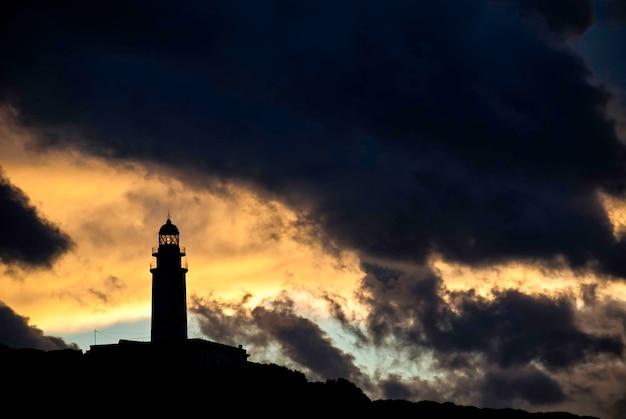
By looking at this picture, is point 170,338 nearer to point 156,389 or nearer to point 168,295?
point 168,295

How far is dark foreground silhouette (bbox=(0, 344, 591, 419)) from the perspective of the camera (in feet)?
300

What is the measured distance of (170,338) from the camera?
119688mm

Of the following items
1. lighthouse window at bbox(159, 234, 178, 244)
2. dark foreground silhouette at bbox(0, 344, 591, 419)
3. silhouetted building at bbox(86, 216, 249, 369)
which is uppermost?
lighthouse window at bbox(159, 234, 178, 244)

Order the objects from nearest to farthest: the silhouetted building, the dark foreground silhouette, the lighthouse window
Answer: the dark foreground silhouette
the silhouetted building
the lighthouse window

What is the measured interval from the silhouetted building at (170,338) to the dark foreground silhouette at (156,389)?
1.70 m

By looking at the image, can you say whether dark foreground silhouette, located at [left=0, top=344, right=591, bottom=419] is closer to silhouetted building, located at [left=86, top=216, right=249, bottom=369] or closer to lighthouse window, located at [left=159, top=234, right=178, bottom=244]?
silhouetted building, located at [left=86, top=216, right=249, bottom=369]

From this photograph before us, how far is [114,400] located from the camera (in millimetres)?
93688

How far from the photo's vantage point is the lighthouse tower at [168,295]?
12050 centimetres

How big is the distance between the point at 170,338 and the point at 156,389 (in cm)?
2291

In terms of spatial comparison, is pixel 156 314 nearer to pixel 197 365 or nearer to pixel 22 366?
pixel 197 365

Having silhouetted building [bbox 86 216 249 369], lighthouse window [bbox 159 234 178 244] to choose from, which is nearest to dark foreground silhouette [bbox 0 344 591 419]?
silhouetted building [bbox 86 216 249 369]

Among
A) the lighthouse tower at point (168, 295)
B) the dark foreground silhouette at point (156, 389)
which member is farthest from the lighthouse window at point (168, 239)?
the dark foreground silhouette at point (156, 389)

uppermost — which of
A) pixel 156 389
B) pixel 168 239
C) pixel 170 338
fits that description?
pixel 168 239

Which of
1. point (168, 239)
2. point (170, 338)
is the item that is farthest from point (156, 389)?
point (168, 239)
